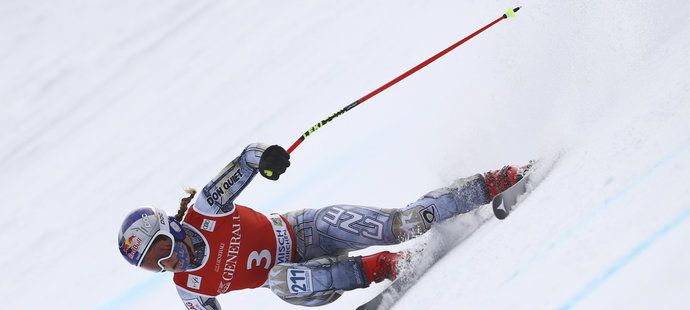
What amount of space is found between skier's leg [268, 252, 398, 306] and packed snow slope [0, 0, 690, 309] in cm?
23

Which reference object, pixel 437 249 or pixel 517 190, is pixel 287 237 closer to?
pixel 437 249

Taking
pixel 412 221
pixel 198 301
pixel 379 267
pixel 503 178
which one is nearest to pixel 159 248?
pixel 198 301

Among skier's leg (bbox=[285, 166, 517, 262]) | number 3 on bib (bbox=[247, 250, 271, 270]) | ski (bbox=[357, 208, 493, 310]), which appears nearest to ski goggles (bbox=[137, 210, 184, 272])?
number 3 on bib (bbox=[247, 250, 271, 270])

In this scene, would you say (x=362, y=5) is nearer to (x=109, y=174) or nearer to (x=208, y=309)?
(x=109, y=174)

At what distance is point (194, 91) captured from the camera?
11.3 m

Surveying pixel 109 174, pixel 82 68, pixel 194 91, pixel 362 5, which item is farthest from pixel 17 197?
pixel 362 5

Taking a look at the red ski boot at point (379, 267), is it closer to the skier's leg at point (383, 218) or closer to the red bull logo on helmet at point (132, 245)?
the skier's leg at point (383, 218)

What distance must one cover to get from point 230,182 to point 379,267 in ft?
2.93

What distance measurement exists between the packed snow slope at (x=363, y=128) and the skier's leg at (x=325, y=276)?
23cm

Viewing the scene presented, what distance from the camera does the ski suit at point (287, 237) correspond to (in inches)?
201

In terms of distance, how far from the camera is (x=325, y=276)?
5219mm

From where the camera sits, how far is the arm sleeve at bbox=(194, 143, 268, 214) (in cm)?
512

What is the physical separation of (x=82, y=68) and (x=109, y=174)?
3.60 meters

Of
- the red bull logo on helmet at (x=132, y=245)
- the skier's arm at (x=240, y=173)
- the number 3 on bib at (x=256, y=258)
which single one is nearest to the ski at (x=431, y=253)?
the number 3 on bib at (x=256, y=258)
